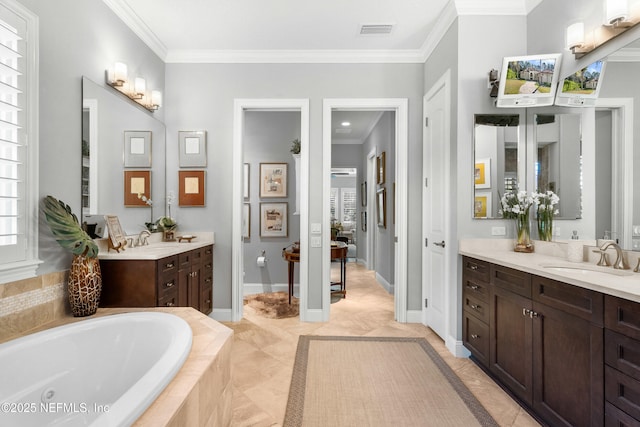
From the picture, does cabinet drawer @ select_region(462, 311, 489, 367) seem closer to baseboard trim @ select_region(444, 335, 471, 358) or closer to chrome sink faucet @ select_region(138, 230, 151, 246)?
baseboard trim @ select_region(444, 335, 471, 358)

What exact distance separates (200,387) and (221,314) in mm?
2413

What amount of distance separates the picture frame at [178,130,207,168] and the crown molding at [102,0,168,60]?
85 centimetres

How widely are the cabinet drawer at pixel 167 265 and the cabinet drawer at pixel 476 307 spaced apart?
2.34 m

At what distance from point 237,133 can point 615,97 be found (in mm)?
3046

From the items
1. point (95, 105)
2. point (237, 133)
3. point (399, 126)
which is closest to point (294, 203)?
point (237, 133)

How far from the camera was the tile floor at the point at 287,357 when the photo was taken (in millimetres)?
1924

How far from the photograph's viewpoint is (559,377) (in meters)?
1.63

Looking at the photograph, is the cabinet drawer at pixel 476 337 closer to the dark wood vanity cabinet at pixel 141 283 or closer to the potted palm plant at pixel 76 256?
the dark wood vanity cabinet at pixel 141 283

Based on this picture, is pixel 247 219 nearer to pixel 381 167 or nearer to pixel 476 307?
pixel 381 167

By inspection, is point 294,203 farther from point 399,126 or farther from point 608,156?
point 608,156

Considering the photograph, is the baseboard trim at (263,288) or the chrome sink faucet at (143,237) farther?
the baseboard trim at (263,288)

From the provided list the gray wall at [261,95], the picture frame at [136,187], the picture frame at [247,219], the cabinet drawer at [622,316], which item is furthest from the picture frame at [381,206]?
the cabinet drawer at [622,316]

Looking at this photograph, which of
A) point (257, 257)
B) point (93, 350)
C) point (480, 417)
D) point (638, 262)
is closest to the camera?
point (93, 350)

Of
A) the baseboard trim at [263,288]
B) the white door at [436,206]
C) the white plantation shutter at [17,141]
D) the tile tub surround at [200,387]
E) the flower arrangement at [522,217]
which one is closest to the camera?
the tile tub surround at [200,387]
